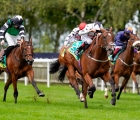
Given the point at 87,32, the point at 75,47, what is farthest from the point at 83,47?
the point at 75,47

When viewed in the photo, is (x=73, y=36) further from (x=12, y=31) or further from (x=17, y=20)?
(x=17, y=20)

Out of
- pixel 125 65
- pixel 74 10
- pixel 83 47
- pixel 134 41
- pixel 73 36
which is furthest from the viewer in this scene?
pixel 74 10

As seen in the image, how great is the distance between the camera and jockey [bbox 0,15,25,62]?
14211 millimetres

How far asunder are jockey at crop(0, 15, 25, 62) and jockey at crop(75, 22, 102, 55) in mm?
1499

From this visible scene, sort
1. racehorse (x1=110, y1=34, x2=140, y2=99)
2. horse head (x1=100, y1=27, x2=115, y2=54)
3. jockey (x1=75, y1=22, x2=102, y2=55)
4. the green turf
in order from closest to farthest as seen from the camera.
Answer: the green turf
horse head (x1=100, y1=27, x2=115, y2=54)
jockey (x1=75, y1=22, x2=102, y2=55)
racehorse (x1=110, y1=34, x2=140, y2=99)

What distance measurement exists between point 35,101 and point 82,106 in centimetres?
165

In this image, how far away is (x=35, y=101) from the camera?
569 inches

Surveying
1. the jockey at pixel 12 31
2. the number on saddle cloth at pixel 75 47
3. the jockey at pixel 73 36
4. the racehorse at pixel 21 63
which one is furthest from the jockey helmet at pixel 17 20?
the jockey at pixel 73 36

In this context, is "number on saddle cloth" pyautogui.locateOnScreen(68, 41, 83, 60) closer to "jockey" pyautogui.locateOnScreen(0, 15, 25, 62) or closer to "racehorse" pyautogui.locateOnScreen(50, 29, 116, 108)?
"racehorse" pyautogui.locateOnScreen(50, 29, 116, 108)

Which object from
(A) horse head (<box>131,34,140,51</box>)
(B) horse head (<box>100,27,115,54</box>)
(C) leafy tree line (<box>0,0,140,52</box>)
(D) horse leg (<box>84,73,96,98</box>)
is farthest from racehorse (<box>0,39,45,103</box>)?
(C) leafy tree line (<box>0,0,140,52</box>)

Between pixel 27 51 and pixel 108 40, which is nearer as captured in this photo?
pixel 108 40

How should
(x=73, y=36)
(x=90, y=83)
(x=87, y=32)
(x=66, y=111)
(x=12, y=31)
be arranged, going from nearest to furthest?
(x=66, y=111), (x=90, y=83), (x=87, y=32), (x=12, y=31), (x=73, y=36)

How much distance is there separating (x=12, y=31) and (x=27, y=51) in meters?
1.22

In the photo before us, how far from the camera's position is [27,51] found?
13.6 meters
